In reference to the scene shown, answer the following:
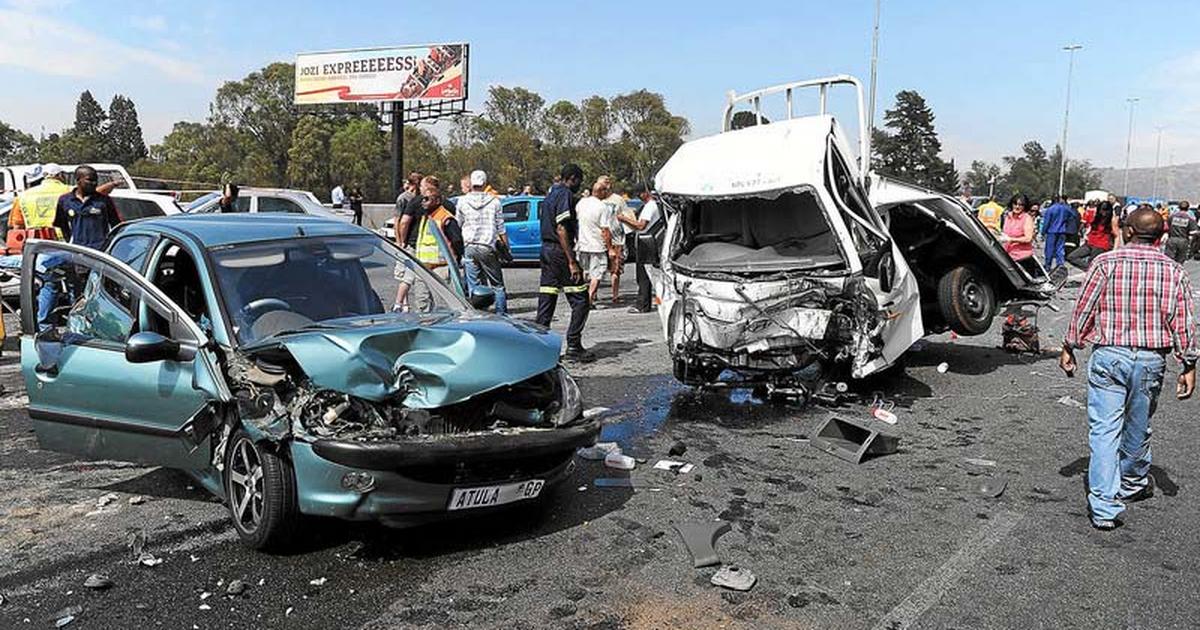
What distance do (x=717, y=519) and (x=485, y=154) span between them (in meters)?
53.3

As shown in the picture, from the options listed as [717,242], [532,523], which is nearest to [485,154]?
[717,242]

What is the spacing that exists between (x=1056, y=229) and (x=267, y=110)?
186 ft

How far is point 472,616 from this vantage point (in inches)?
145

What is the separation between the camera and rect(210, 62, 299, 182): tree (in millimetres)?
63094

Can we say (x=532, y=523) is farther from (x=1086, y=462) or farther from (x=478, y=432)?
(x=1086, y=462)

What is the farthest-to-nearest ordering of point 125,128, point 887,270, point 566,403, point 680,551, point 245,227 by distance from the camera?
point 125,128, point 887,270, point 245,227, point 566,403, point 680,551

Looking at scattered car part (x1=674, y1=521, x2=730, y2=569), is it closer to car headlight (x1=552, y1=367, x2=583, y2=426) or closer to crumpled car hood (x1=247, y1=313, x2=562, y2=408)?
car headlight (x1=552, y1=367, x2=583, y2=426)

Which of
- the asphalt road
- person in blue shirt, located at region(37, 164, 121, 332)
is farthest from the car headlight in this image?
person in blue shirt, located at region(37, 164, 121, 332)

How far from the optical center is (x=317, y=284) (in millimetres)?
5133

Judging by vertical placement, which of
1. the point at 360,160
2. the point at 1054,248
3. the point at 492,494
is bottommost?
the point at 492,494

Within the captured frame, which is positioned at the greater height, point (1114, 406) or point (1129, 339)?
point (1129, 339)

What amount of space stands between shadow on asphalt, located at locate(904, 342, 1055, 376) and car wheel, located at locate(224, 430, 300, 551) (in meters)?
6.71

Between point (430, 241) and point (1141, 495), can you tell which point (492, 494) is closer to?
point (1141, 495)

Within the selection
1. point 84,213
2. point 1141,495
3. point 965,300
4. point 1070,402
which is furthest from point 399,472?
point 84,213
